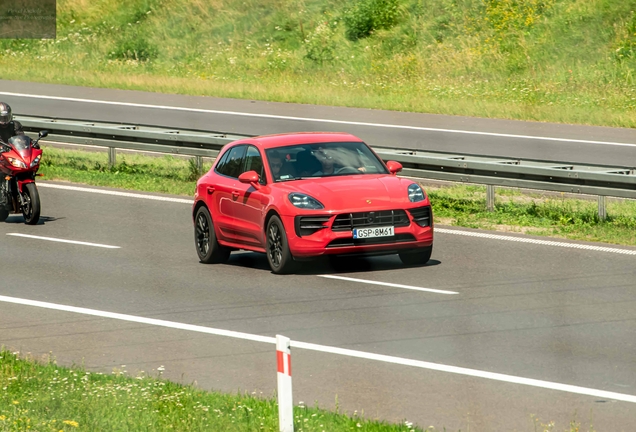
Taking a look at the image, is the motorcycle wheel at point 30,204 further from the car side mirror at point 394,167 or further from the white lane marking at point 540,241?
the car side mirror at point 394,167

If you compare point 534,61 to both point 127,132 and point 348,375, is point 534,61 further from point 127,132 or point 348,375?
point 348,375

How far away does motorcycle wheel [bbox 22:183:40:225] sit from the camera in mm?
17984

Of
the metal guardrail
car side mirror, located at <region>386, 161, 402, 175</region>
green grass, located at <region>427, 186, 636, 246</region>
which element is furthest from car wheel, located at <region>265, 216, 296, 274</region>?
the metal guardrail

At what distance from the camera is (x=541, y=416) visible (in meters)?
7.89

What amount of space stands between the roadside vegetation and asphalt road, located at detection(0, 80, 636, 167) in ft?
13.1

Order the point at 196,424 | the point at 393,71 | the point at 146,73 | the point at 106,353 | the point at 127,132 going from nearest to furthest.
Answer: the point at 196,424 → the point at 106,353 → the point at 127,132 → the point at 393,71 → the point at 146,73

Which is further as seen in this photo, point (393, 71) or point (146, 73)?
point (146, 73)

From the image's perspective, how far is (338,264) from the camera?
14.6 metres

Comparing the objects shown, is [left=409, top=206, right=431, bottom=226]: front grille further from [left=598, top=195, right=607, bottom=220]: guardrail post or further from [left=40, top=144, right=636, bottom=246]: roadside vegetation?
[left=598, top=195, right=607, bottom=220]: guardrail post

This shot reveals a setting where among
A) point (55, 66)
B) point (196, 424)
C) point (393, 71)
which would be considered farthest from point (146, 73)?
point (196, 424)

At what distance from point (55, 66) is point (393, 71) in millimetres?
12170

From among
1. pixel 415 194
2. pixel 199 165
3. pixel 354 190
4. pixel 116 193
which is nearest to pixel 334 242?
pixel 354 190

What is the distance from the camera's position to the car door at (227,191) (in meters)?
14.9

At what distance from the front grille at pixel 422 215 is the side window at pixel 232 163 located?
94.9 inches
